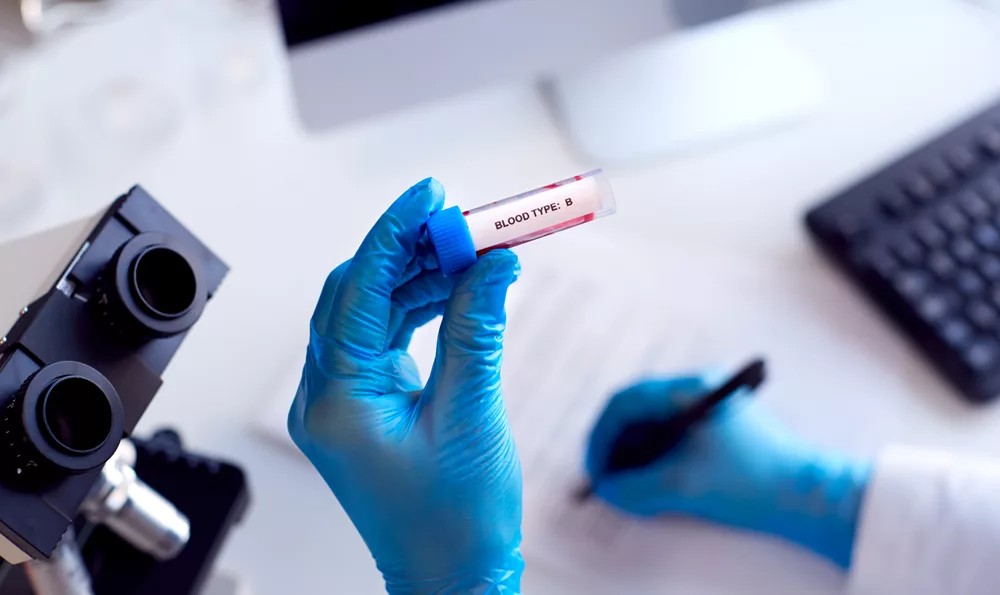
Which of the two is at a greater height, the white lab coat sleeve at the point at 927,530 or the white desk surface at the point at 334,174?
the white desk surface at the point at 334,174

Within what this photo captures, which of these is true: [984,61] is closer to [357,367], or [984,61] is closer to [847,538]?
[847,538]

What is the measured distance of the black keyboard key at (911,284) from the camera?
0.62 m

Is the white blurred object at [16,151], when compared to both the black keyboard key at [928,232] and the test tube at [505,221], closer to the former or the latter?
the test tube at [505,221]

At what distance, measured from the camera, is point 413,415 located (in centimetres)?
42

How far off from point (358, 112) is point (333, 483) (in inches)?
12.9

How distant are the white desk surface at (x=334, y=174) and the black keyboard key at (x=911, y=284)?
0.03 meters

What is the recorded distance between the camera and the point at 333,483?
428 mm

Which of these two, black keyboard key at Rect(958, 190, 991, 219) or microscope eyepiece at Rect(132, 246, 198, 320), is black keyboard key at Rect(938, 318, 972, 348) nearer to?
black keyboard key at Rect(958, 190, 991, 219)

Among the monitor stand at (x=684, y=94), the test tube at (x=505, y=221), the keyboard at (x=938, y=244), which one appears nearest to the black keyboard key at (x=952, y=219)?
the keyboard at (x=938, y=244)

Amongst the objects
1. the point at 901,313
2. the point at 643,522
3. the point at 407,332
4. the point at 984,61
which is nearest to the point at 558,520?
the point at 643,522

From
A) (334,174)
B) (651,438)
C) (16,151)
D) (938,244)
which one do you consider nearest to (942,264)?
(938,244)

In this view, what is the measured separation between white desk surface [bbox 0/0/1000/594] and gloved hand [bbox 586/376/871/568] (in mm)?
33

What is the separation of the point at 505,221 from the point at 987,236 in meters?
0.44

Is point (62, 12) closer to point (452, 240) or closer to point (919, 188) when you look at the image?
point (452, 240)
